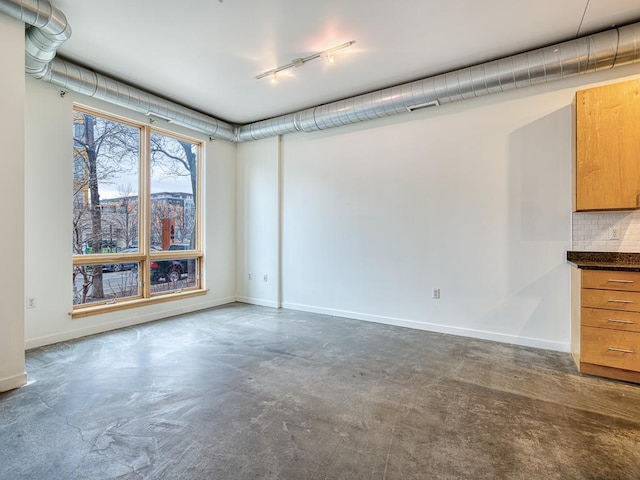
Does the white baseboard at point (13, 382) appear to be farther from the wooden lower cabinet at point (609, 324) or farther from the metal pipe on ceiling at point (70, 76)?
the wooden lower cabinet at point (609, 324)

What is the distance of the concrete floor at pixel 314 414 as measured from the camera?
171 centimetres

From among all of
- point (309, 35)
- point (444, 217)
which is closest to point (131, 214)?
point (309, 35)

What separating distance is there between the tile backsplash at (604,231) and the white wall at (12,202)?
518 centimetres

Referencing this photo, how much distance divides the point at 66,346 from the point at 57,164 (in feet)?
6.80

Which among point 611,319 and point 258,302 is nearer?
point 611,319

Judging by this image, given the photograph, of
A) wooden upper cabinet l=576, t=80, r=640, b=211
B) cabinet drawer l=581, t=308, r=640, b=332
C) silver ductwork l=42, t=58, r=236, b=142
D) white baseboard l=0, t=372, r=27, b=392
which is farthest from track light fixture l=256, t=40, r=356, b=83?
white baseboard l=0, t=372, r=27, b=392

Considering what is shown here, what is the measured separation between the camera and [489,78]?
3.41m

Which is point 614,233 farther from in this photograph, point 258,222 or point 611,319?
point 258,222

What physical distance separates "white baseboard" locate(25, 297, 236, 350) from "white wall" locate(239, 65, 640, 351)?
4.61 feet

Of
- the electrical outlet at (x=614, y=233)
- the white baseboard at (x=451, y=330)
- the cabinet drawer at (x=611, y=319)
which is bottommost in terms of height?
the white baseboard at (x=451, y=330)

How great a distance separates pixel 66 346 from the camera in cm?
353

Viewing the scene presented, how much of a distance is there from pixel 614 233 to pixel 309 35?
358 centimetres

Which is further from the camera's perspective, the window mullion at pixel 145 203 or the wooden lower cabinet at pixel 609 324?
the window mullion at pixel 145 203

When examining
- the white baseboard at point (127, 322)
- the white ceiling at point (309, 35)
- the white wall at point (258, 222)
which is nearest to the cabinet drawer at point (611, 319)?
the white ceiling at point (309, 35)
